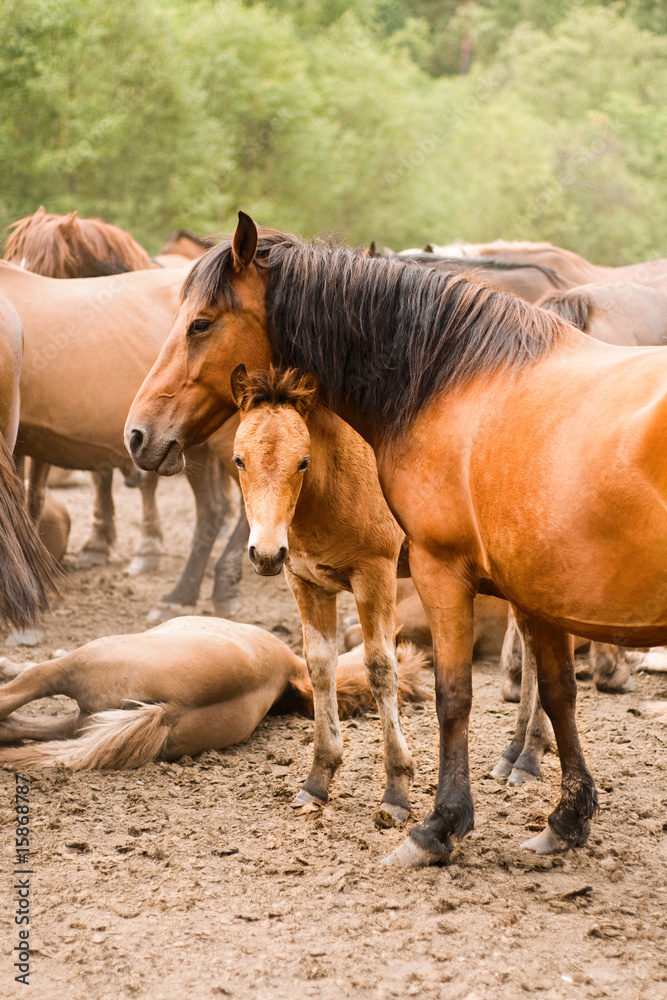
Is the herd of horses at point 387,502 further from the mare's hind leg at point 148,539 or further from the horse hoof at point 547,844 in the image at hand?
the mare's hind leg at point 148,539

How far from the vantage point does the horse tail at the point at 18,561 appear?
3820 mm

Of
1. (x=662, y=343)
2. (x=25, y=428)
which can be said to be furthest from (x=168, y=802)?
(x=662, y=343)

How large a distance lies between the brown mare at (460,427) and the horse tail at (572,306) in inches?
76.2

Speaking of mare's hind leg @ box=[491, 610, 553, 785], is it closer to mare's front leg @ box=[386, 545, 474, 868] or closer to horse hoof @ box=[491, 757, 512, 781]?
horse hoof @ box=[491, 757, 512, 781]

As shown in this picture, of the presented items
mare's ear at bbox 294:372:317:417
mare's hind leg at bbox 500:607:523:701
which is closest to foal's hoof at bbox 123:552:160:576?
mare's hind leg at bbox 500:607:523:701

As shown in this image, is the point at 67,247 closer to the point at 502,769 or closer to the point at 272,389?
the point at 272,389

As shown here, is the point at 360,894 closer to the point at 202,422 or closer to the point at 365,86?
the point at 202,422

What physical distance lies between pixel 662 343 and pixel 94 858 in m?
4.32

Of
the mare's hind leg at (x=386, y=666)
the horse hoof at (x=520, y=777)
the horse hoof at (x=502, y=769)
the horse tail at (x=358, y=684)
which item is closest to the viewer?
the mare's hind leg at (x=386, y=666)

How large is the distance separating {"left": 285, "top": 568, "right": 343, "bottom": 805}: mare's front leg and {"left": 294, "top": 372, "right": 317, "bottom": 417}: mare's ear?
726 mm

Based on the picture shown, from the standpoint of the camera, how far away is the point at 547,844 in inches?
125

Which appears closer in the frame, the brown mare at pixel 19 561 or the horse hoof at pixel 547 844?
the horse hoof at pixel 547 844

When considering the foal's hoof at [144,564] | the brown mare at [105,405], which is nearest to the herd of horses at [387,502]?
the brown mare at [105,405]

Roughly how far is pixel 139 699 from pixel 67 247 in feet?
14.9
